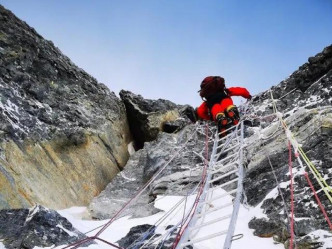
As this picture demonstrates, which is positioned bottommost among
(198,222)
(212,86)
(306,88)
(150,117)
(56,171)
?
(198,222)

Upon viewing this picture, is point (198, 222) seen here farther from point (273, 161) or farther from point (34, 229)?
point (34, 229)

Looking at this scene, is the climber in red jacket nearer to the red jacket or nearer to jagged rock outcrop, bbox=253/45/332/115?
the red jacket

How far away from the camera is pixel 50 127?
29.4ft

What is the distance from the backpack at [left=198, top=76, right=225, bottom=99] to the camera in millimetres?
8773

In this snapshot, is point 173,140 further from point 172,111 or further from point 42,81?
point 42,81

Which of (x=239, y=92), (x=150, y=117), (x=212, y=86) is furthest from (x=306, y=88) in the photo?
(x=150, y=117)

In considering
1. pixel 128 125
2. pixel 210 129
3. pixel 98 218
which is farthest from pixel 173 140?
pixel 98 218

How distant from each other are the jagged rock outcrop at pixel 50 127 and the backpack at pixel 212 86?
3.08 meters

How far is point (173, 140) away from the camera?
34.1ft

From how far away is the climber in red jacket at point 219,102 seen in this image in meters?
8.01

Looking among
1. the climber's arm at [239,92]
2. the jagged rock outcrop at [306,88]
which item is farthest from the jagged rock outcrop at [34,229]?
the jagged rock outcrop at [306,88]

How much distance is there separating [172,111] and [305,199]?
304 inches

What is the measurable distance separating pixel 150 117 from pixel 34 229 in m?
7.04

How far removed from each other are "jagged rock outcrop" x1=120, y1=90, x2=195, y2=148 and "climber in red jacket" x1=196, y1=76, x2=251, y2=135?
2.52 m
